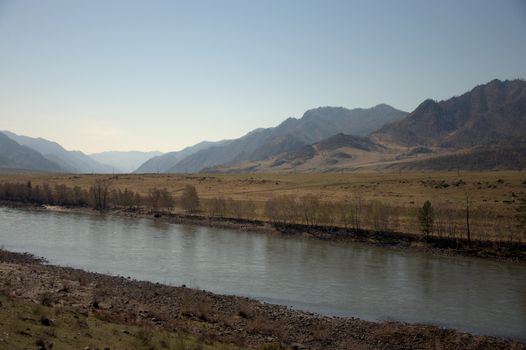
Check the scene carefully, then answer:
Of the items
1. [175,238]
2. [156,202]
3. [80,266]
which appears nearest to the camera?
[80,266]

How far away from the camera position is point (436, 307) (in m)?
34.8

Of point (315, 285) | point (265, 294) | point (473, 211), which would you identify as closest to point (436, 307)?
point (315, 285)

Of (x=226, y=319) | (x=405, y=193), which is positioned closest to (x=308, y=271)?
(x=226, y=319)

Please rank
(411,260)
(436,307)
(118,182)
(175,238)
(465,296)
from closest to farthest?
(436,307)
(465,296)
(411,260)
(175,238)
(118,182)

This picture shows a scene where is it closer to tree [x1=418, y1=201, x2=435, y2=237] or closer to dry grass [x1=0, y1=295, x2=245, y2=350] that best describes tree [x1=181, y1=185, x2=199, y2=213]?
tree [x1=418, y1=201, x2=435, y2=237]

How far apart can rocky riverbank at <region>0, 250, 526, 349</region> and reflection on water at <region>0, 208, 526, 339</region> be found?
3057mm

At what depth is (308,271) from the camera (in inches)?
1789

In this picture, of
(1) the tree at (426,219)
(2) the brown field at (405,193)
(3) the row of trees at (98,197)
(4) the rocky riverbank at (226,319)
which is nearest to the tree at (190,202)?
(3) the row of trees at (98,197)

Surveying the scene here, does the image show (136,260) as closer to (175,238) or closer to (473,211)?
(175,238)

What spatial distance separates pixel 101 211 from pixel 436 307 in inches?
2975

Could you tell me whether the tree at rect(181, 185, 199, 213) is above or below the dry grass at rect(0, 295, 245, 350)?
above

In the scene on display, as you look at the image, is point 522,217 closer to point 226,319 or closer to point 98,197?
point 226,319

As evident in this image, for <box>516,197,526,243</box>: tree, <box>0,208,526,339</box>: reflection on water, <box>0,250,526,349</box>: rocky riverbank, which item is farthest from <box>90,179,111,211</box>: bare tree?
<box>516,197,526,243</box>: tree

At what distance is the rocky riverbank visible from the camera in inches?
998
